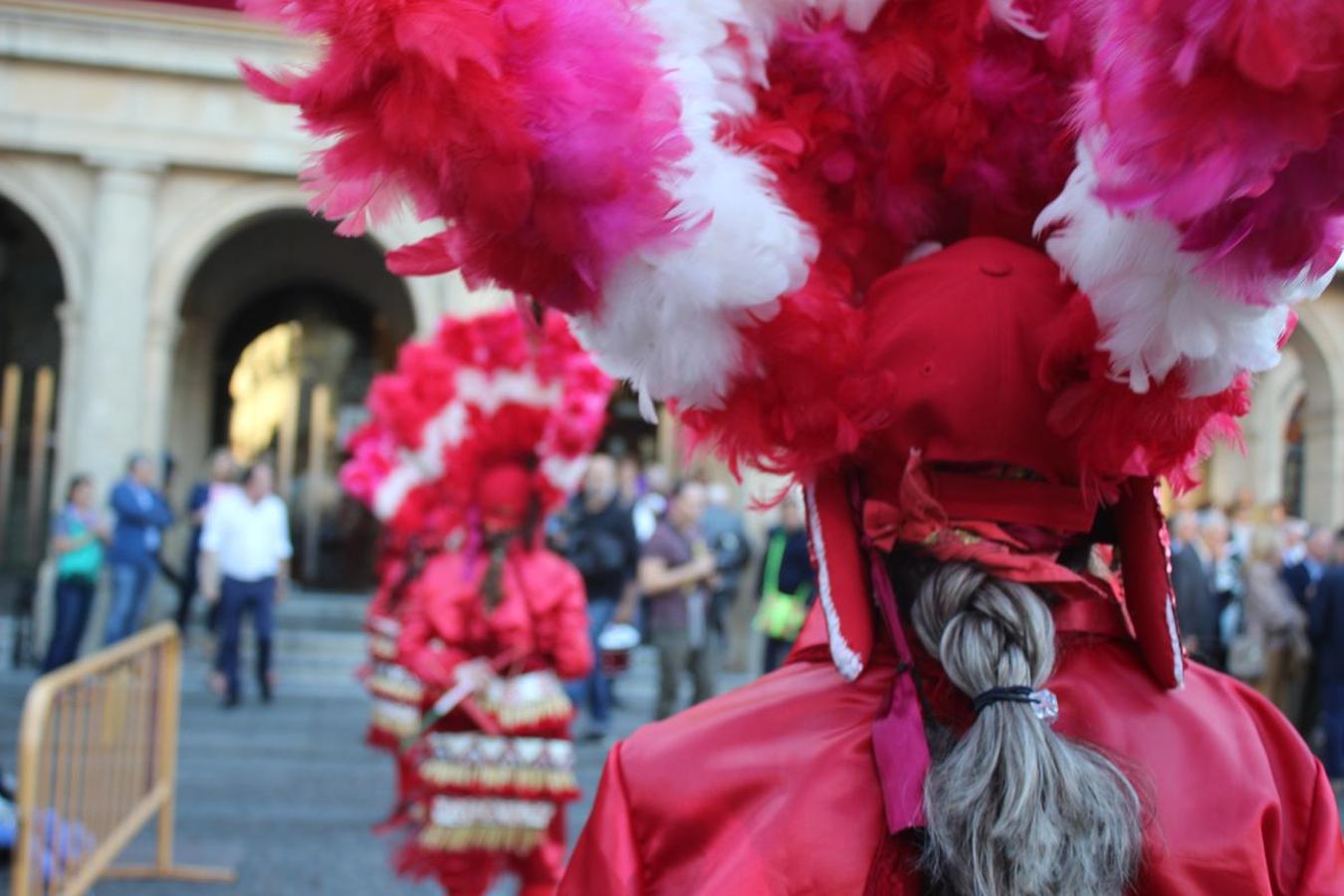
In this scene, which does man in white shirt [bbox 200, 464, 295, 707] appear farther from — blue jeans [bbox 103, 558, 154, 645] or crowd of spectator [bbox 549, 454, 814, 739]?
crowd of spectator [bbox 549, 454, 814, 739]

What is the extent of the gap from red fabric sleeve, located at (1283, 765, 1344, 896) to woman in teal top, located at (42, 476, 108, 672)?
8746mm

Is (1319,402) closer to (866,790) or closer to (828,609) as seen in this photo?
(828,609)

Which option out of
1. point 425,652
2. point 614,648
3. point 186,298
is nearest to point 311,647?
point 614,648

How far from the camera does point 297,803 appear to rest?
6.61 meters

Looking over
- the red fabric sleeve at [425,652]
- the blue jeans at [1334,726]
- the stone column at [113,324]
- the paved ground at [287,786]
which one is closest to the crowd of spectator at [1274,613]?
the blue jeans at [1334,726]

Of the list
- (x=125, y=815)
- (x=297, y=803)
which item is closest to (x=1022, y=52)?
(x=125, y=815)

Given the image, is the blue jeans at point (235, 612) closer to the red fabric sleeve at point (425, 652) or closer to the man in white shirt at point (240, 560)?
the man in white shirt at point (240, 560)

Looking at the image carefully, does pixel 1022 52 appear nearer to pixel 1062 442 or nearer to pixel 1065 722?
pixel 1062 442

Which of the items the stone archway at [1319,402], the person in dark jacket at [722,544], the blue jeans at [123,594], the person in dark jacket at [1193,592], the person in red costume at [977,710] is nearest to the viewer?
the person in red costume at [977,710]

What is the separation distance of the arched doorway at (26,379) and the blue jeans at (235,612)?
290 inches

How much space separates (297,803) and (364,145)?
19.3 feet

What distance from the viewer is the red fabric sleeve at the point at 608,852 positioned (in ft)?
5.06

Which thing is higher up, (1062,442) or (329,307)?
(329,307)

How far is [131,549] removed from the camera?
9.71 metres
